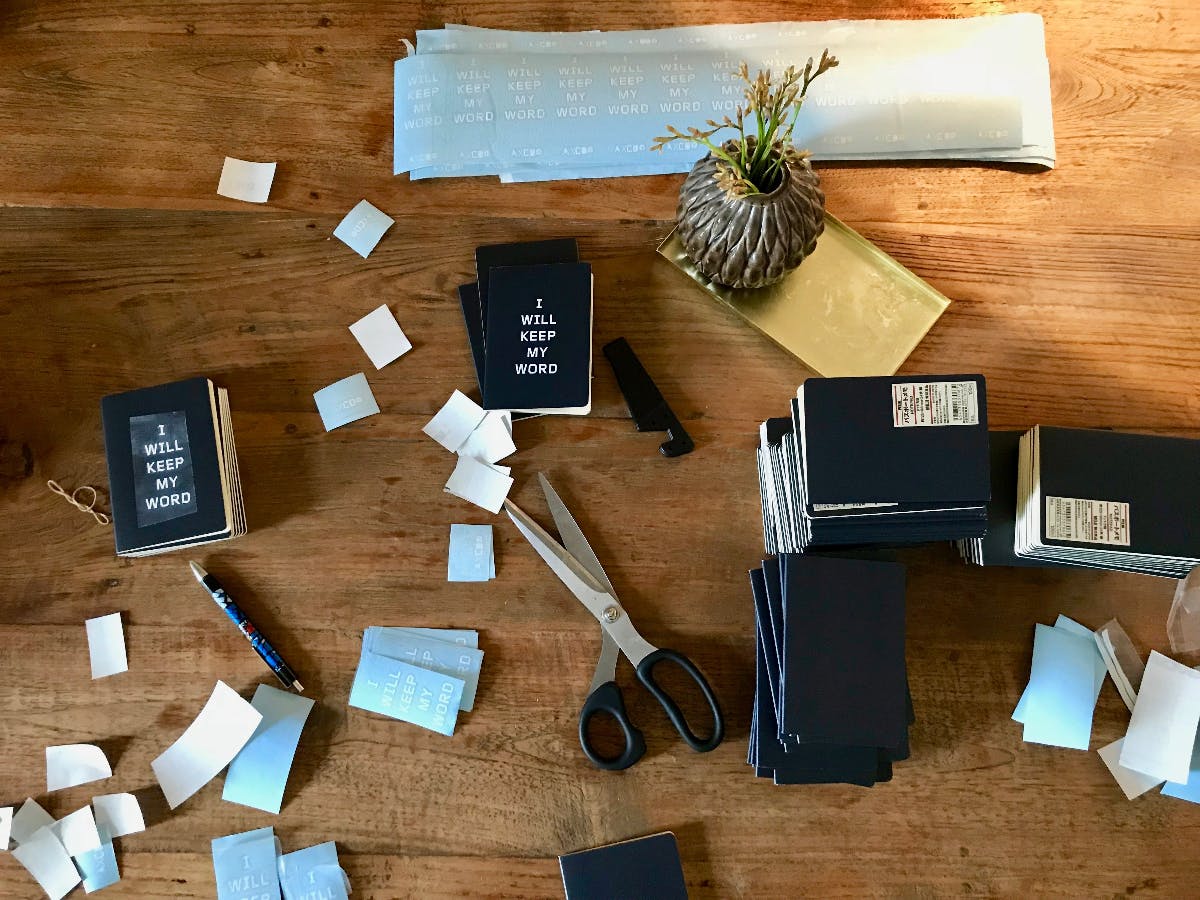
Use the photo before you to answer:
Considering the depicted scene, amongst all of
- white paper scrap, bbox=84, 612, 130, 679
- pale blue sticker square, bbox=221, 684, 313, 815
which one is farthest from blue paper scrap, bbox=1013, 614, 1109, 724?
white paper scrap, bbox=84, 612, 130, 679

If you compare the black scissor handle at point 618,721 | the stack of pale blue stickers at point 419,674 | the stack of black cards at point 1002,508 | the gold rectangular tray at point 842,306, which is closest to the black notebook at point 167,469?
the stack of pale blue stickers at point 419,674

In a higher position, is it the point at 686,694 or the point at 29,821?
the point at 686,694

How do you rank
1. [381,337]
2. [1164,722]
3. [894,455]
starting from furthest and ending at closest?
1. [381,337]
2. [1164,722]
3. [894,455]

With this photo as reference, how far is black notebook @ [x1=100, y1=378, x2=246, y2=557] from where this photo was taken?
36.6 inches

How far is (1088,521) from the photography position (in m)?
0.85

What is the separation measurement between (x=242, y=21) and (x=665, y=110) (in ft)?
1.89

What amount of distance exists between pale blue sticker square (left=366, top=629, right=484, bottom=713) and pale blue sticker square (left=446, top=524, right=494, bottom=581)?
0.26 feet

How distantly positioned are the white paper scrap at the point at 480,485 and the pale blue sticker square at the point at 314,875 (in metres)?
0.41

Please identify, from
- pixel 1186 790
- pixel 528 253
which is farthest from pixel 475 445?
pixel 1186 790

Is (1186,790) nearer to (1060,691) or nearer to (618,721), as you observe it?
(1060,691)

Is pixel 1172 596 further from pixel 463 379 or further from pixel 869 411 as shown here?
pixel 463 379

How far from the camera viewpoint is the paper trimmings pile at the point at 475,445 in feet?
3.20

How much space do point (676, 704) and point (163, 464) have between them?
64 centimetres

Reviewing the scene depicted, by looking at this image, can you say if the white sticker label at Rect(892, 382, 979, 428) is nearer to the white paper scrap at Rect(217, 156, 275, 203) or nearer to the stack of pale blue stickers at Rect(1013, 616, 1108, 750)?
the stack of pale blue stickers at Rect(1013, 616, 1108, 750)
